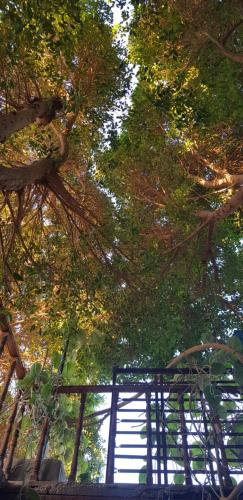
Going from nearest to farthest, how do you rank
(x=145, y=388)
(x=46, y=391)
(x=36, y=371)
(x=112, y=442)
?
(x=112, y=442) → (x=145, y=388) → (x=46, y=391) → (x=36, y=371)

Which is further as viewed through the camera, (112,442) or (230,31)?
(230,31)

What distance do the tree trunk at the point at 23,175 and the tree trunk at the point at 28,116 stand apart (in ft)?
1.28

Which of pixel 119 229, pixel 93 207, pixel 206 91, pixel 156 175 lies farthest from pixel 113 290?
pixel 206 91

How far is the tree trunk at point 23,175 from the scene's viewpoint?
4.48 m

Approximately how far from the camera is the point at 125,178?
292 inches

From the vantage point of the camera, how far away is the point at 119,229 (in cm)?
630

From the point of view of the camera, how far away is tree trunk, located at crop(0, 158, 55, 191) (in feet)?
14.7

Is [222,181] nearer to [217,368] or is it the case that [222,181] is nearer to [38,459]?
[217,368]

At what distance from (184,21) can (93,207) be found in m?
3.26

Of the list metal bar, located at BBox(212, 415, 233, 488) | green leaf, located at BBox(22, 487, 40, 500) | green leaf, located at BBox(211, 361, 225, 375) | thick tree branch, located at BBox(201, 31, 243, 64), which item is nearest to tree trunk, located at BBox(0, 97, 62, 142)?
thick tree branch, located at BBox(201, 31, 243, 64)

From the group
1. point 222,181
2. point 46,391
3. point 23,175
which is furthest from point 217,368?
point 222,181

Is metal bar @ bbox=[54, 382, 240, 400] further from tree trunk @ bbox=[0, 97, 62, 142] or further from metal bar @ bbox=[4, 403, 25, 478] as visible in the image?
tree trunk @ bbox=[0, 97, 62, 142]

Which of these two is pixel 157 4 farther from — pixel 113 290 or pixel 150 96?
pixel 113 290

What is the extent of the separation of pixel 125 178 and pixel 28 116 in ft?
8.31
